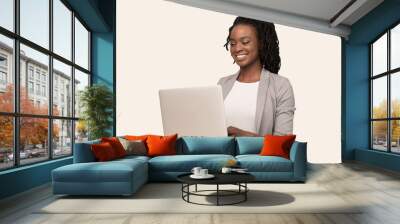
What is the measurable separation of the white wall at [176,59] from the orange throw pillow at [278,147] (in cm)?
228

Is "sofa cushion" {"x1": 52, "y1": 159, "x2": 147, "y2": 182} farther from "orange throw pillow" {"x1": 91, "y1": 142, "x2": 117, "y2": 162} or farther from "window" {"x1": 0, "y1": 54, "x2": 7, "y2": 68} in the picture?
"window" {"x1": 0, "y1": 54, "x2": 7, "y2": 68}

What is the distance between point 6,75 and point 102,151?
158cm

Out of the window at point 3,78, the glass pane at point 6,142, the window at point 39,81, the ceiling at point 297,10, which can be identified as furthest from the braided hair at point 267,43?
the glass pane at point 6,142

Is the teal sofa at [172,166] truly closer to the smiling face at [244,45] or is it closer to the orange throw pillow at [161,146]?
the orange throw pillow at [161,146]

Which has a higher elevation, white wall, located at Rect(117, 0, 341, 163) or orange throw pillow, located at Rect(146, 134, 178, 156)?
white wall, located at Rect(117, 0, 341, 163)

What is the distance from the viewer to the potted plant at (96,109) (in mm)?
7561

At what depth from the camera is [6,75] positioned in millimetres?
4793

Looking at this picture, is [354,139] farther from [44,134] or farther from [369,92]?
[44,134]

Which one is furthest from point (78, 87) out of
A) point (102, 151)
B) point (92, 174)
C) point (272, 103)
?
point (272, 103)

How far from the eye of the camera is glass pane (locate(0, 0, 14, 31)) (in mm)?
4703

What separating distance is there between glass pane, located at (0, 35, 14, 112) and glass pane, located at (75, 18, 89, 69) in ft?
8.88

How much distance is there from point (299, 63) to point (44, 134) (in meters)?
5.43

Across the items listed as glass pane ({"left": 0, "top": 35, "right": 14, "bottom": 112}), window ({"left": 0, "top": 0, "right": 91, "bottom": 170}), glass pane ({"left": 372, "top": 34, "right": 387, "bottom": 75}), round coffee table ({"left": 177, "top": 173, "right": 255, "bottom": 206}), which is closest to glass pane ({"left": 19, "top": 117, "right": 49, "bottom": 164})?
window ({"left": 0, "top": 0, "right": 91, "bottom": 170})

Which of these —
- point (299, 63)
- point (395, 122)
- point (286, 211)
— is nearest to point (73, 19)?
point (299, 63)
